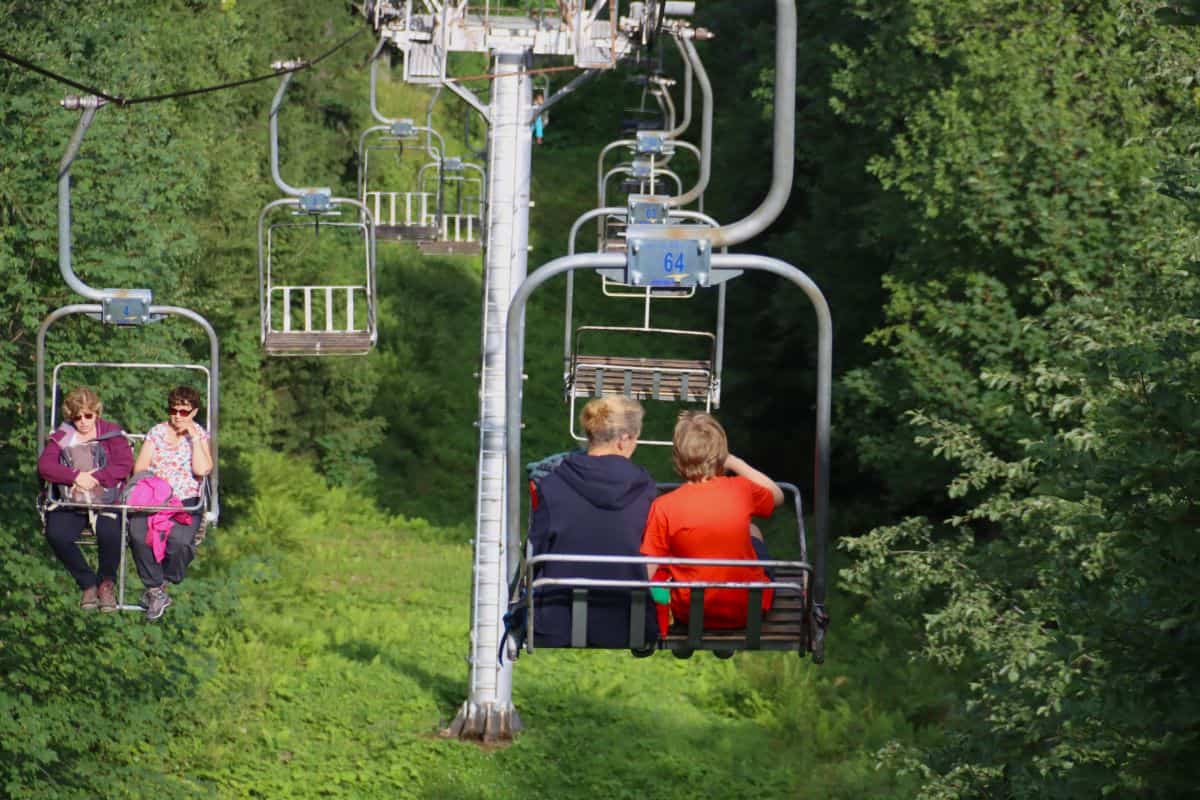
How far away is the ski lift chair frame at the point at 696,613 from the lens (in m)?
6.82

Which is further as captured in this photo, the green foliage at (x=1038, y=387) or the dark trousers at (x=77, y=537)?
the dark trousers at (x=77, y=537)

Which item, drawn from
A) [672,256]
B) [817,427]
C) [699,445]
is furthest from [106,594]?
[817,427]

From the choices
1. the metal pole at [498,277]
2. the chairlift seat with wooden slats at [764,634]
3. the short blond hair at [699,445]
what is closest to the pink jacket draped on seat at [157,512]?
the chairlift seat with wooden slats at [764,634]

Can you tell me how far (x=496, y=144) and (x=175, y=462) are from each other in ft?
21.9

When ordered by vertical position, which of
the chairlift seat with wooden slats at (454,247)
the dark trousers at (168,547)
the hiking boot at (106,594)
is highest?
the chairlift seat with wooden slats at (454,247)

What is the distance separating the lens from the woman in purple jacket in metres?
10.7


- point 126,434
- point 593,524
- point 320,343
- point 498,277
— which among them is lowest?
point 126,434

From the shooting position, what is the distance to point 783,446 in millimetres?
32156

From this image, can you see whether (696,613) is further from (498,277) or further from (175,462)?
(498,277)

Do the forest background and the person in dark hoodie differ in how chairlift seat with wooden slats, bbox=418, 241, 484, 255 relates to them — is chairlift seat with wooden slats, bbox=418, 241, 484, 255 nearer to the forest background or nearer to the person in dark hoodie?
the forest background

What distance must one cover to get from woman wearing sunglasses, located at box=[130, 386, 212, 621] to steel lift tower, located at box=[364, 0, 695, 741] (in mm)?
4669

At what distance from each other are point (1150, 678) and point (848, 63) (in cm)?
1814

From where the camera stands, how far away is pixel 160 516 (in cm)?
1104

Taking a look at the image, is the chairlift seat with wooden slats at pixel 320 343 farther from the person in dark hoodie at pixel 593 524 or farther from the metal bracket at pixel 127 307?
the person in dark hoodie at pixel 593 524
